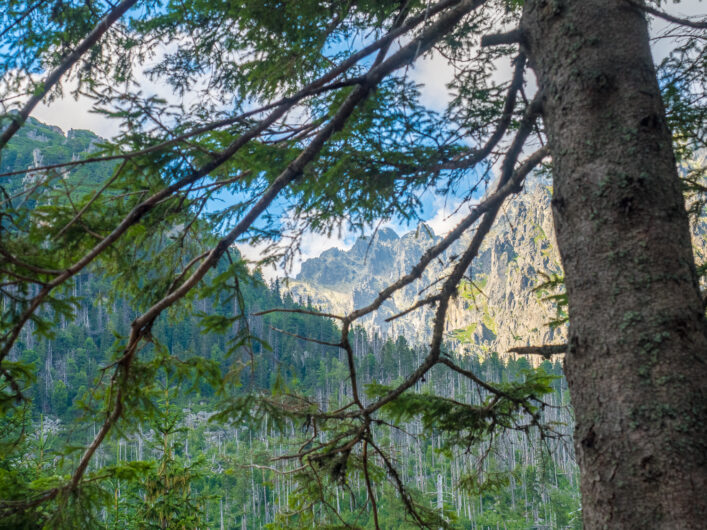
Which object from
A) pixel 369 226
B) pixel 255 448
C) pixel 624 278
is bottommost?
pixel 255 448

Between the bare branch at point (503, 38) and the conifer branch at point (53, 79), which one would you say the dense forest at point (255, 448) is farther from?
the bare branch at point (503, 38)

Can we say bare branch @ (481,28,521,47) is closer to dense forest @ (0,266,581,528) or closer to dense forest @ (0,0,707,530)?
dense forest @ (0,0,707,530)

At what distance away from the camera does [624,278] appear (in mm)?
1160

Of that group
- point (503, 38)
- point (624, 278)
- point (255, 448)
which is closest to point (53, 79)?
point (503, 38)

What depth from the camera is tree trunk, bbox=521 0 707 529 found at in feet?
3.34

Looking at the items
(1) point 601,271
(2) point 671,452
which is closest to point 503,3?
(1) point 601,271

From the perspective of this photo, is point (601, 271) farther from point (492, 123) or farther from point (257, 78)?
point (257, 78)

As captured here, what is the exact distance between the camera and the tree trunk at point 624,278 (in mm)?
1018

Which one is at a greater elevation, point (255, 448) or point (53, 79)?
point (53, 79)

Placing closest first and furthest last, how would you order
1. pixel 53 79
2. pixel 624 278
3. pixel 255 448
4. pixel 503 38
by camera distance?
pixel 624 278 → pixel 503 38 → pixel 53 79 → pixel 255 448

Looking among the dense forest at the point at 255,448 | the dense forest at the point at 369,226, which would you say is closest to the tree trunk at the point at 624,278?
the dense forest at the point at 369,226

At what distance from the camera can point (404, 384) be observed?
2.07 meters

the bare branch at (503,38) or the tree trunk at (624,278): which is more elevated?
the bare branch at (503,38)

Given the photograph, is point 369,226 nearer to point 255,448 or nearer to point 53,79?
point 53,79
